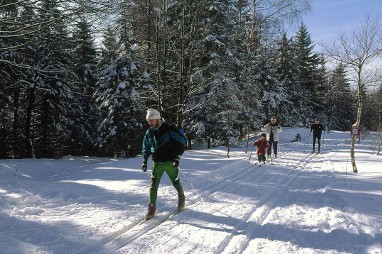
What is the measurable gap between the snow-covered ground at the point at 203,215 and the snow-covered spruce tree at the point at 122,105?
12.1 m

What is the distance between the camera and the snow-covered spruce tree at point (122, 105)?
22.5m

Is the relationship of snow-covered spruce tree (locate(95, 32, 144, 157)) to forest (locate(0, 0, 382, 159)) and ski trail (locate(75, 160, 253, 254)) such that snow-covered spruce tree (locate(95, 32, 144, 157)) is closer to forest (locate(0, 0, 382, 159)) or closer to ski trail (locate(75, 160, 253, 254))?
forest (locate(0, 0, 382, 159))

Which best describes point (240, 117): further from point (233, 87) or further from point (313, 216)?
point (313, 216)

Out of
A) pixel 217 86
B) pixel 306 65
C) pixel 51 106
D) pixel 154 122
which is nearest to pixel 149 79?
pixel 217 86

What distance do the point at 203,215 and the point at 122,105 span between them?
17790mm

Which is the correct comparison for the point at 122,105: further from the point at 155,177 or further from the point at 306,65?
the point at 306,65

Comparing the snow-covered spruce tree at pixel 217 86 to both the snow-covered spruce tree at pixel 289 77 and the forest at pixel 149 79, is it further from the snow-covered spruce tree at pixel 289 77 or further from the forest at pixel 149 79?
the snow-covered spruce tree at pixel 289 77

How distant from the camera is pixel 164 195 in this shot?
7.76 meters

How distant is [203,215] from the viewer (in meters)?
6.20

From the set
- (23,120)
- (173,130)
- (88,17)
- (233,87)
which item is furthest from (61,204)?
(23,120)

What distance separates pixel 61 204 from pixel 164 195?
7.34ft

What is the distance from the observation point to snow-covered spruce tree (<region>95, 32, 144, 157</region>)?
22484 millimetres

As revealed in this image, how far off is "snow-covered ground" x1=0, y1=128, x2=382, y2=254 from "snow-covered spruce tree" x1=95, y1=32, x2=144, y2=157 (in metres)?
12.1

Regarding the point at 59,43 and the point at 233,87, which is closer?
the point at 59,43
